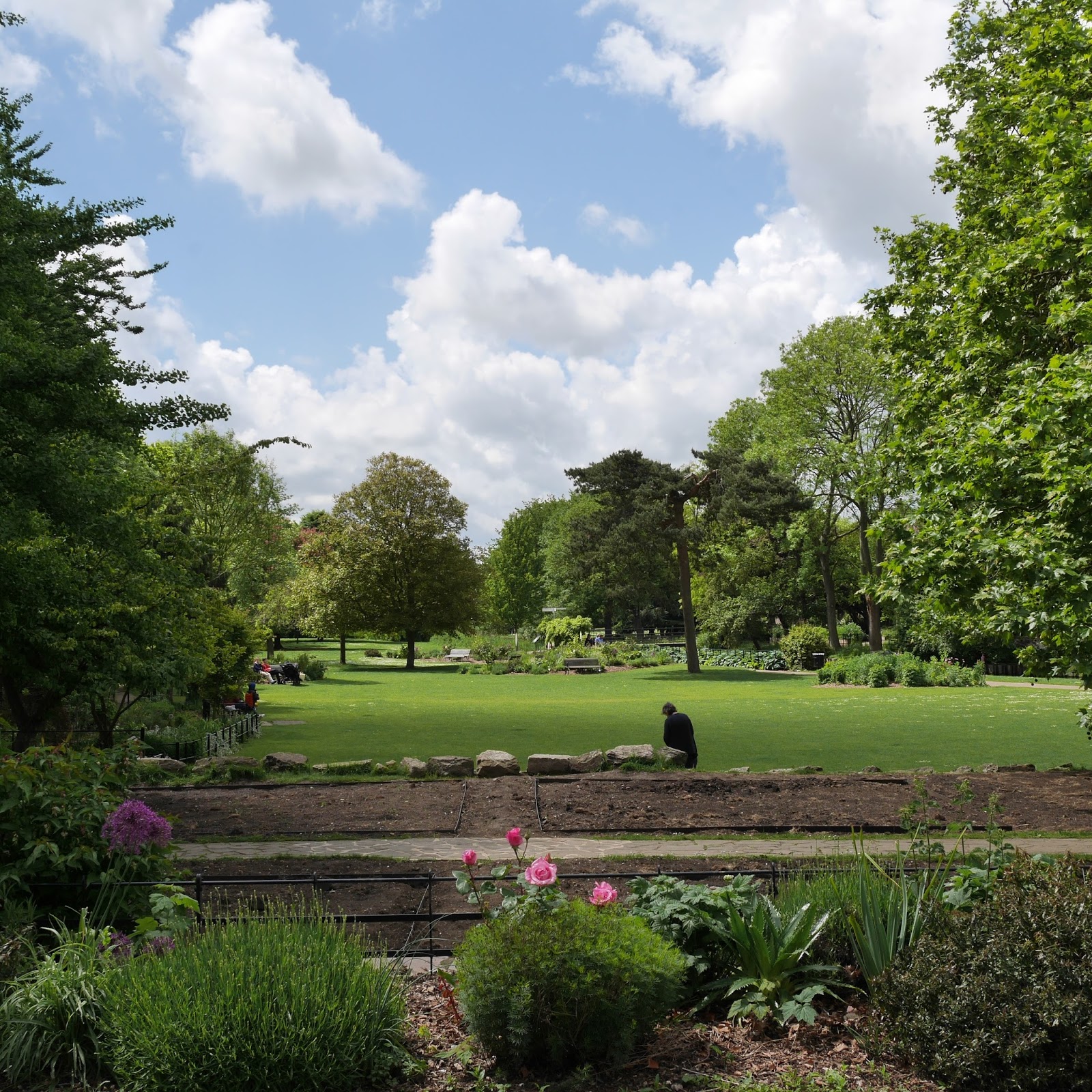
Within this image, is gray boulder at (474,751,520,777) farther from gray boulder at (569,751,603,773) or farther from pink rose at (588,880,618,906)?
pink rose at (588,880,618,906)

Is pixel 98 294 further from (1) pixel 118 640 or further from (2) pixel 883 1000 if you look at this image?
(2) pixel 883 1000

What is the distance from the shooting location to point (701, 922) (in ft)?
16.5

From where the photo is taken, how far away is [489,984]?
4.19 m

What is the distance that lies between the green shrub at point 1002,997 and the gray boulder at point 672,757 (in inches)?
387

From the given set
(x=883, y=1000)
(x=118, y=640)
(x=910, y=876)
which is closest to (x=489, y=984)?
(x=883, y=1000)

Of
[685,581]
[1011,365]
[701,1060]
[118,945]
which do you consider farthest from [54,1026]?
[685,581]

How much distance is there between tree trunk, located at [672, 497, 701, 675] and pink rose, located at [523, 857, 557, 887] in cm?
3693

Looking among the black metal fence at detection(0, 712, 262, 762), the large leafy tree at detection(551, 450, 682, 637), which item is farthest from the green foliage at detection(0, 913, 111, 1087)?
the large leafy tree at detection(551, 450, 682, 637)

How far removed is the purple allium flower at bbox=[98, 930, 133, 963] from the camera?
193 inches

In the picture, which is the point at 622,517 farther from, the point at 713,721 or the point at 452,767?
the point at 452,767

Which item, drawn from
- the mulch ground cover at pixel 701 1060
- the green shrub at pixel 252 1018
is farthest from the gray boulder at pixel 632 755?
the green shrub at pixel 252 1018

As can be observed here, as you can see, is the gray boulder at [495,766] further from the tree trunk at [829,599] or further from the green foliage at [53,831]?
the tree trunk at [829,599]

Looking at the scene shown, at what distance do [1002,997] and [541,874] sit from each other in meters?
2.06

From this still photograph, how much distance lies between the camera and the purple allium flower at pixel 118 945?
193 inches
